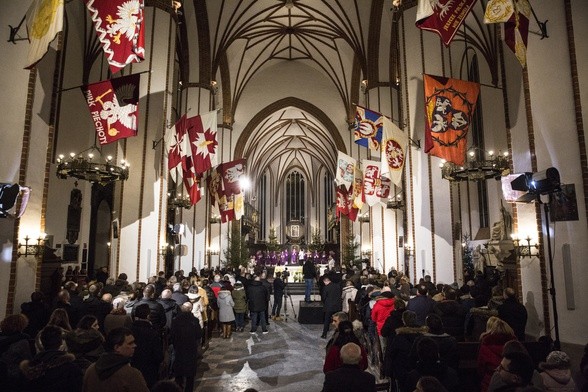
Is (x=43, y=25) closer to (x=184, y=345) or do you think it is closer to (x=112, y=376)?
(x=184, y=345)

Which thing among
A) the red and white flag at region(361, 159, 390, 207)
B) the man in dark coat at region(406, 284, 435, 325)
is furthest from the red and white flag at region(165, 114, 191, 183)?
the man in dark coat at region(406, 284, 435, 325)

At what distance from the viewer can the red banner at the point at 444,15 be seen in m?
7.62

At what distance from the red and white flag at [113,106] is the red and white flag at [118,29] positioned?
163 cm

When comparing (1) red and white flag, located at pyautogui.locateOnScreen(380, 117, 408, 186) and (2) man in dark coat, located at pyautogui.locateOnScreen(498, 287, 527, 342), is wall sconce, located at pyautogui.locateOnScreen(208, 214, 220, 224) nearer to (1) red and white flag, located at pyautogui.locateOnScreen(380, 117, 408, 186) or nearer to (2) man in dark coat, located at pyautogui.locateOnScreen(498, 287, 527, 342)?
(1) red and white flag, located at pyautogui.locateOnScreen(380, 117, 408, 186)

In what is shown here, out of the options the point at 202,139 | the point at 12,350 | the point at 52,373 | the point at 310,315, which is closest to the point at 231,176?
the point at 202,139

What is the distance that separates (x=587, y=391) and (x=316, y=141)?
124 ft

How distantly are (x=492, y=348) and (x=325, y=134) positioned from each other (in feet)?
103

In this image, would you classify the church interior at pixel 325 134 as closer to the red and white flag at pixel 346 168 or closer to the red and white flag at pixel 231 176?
the red and white flag at pixel 346 168

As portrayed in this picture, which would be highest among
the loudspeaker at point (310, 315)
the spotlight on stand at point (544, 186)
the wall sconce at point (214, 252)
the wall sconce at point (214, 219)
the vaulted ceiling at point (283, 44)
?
the vaulted ceiling at point (283, 44)

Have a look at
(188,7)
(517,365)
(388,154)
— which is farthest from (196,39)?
(517,365)

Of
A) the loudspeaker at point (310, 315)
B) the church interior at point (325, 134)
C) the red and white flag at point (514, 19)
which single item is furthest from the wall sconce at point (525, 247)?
the loudspeaker at point (310, 315)

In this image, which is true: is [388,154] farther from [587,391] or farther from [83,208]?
[83,208]

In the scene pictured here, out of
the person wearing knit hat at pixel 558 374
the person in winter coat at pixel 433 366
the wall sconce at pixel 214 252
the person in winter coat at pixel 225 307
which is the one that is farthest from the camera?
the wall sconce at pixel 214 252

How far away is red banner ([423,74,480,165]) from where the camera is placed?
955cm
